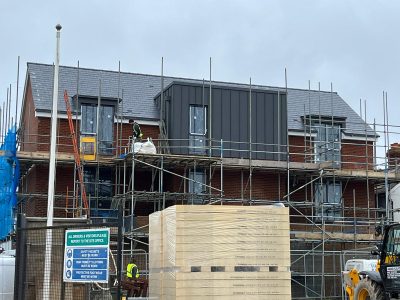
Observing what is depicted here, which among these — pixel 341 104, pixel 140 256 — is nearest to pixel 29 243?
pixel 140 256

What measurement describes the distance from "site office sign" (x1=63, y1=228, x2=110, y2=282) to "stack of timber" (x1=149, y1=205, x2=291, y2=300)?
11.2 feet

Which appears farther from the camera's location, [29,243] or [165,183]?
[165,183]

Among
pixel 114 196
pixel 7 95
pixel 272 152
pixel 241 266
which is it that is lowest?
pixel 241 266

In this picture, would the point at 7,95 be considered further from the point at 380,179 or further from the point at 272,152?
the point at 380,179

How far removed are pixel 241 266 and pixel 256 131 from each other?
14606 millimetres

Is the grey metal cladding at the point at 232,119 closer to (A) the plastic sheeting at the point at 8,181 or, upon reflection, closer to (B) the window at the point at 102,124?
(B) the window at the point at 102,124

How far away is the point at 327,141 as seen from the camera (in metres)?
32.2

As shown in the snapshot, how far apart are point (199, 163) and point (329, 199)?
690 centimetres

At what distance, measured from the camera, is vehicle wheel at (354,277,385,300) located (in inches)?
730

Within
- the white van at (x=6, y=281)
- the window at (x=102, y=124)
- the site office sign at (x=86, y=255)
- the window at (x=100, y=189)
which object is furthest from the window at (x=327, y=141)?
the site office sign at (x=86, y=255)

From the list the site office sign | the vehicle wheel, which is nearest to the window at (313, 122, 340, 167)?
the vehicle wheel

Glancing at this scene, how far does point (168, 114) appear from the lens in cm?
2953

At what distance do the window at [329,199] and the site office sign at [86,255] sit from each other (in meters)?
18.4

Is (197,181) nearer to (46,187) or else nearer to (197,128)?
(197,128)
